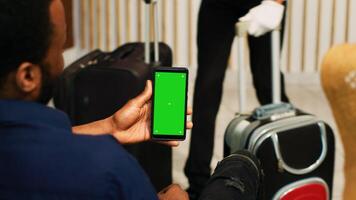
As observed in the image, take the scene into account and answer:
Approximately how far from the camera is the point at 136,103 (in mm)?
1187

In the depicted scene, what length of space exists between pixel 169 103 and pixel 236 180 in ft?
0.63

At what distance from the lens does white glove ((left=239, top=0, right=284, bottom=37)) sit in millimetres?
1878

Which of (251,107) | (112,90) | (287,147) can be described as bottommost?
(251,107)

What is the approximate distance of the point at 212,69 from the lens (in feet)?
7.76

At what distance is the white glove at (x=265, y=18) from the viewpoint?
188 cm

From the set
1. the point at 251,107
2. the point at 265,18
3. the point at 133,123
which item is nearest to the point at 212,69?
the point at 265,18

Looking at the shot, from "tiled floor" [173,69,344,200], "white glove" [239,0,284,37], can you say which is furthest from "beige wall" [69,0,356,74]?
"white glove" [239,0,284,37]

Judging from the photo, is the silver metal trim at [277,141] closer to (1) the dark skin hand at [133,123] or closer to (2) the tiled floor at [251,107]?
(1) the dark skin hand at [133,123]

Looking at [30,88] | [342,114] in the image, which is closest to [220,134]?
[342,114]

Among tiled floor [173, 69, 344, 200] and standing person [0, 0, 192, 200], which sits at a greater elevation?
standing person [0, 0, 192, 200]

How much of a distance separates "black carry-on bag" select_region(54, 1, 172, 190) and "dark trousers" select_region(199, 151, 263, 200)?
3.56 feet

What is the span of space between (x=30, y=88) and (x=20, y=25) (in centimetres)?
9

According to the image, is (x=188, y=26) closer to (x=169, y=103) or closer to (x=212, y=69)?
(x=212, y=69)

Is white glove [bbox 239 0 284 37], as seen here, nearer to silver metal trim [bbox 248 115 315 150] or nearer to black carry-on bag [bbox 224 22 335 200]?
black carry-on bag [bbox 224 22 335 200]
